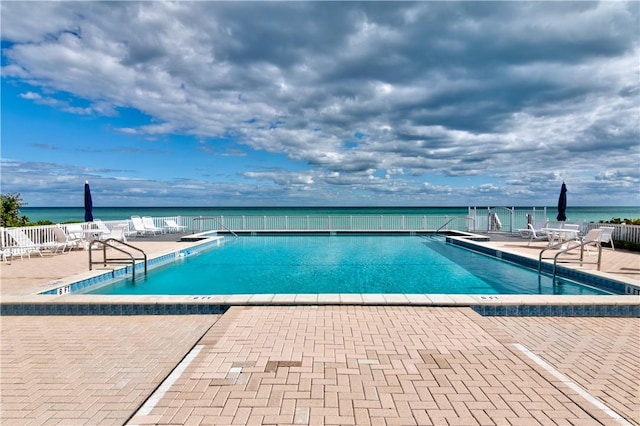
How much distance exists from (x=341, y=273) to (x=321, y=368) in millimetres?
5603

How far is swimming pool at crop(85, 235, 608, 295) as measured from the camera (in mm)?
6977

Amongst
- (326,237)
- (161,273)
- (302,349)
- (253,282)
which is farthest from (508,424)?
(326,237)

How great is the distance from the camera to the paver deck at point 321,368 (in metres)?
2.35

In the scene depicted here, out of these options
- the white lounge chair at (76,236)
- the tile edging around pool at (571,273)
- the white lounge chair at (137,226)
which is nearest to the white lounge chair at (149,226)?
the white lounge chair at (137,226)


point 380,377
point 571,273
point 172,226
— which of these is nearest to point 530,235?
point 571,273

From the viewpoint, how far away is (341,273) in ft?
28.0

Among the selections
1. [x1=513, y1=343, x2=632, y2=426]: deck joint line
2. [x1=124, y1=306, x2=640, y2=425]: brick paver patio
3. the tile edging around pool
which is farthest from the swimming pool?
[x1=513, y1=343, x2=632, y2=426]: deck joint line

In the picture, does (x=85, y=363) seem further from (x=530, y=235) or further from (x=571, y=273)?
(x=530, y=235)

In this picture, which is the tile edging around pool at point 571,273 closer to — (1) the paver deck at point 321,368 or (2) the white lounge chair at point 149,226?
(1) the paver deck at point 321,368

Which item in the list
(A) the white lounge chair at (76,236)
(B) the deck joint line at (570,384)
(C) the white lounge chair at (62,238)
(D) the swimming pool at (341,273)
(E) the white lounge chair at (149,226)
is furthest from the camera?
(E) the white lounge chair at (149,226)

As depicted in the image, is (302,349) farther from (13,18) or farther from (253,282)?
(13,18)

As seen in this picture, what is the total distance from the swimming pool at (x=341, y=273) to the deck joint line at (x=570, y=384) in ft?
11.2

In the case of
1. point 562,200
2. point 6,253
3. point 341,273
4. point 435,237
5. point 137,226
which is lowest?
point 341,273

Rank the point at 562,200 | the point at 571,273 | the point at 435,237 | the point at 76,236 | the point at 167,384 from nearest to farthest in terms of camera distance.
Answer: the point at 167,384 < the point at 571,273 < the point at 76,236 < the point at 562,200 < the point at 435,237
